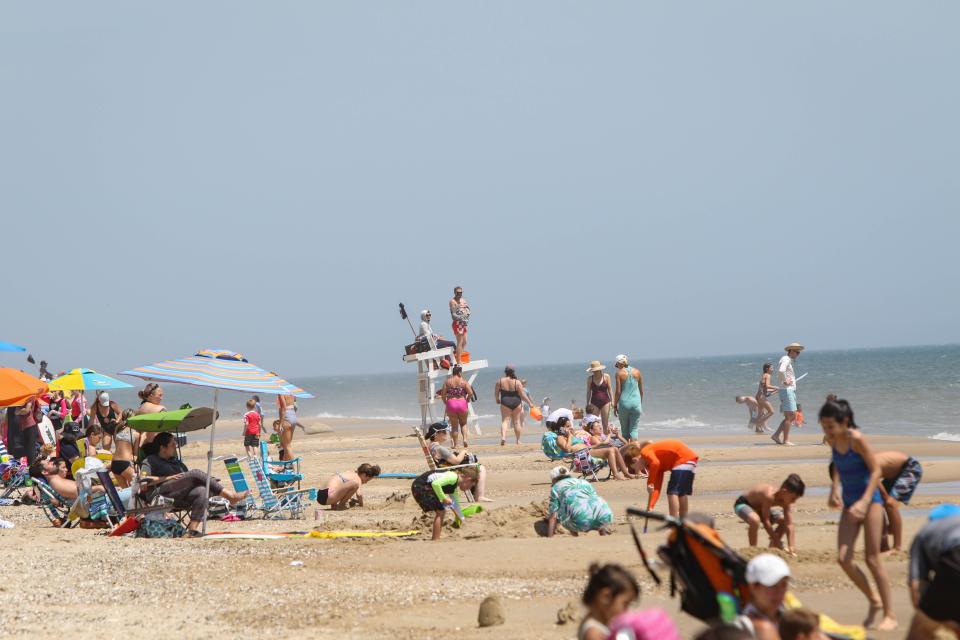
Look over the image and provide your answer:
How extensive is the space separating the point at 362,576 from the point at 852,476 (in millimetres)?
4058

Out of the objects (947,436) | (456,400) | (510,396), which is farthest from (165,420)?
(947,436)

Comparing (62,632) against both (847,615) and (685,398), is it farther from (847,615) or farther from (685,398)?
(685,398)

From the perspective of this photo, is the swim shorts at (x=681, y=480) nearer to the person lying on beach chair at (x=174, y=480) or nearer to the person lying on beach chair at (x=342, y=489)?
the person lying on beach chair at (x=342, y=489)

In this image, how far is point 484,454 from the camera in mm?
20281

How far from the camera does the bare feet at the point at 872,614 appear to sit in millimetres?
6113

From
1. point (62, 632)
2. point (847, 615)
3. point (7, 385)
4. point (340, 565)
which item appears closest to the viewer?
point (847, 615)

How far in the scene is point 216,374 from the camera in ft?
35.9

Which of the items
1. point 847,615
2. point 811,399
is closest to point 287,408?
point 847,615

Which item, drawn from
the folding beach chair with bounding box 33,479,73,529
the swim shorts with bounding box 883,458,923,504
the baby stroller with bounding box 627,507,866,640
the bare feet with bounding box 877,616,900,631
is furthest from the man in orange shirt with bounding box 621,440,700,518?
the folding beach chair with bounding box 33,479,73,529

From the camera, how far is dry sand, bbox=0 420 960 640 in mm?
7059

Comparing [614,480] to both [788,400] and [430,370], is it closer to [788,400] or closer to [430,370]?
Answer: [788,400]

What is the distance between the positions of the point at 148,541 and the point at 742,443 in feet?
43.9

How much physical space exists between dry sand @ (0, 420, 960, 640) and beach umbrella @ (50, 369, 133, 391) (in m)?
4.45

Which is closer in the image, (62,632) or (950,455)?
(62,632)
